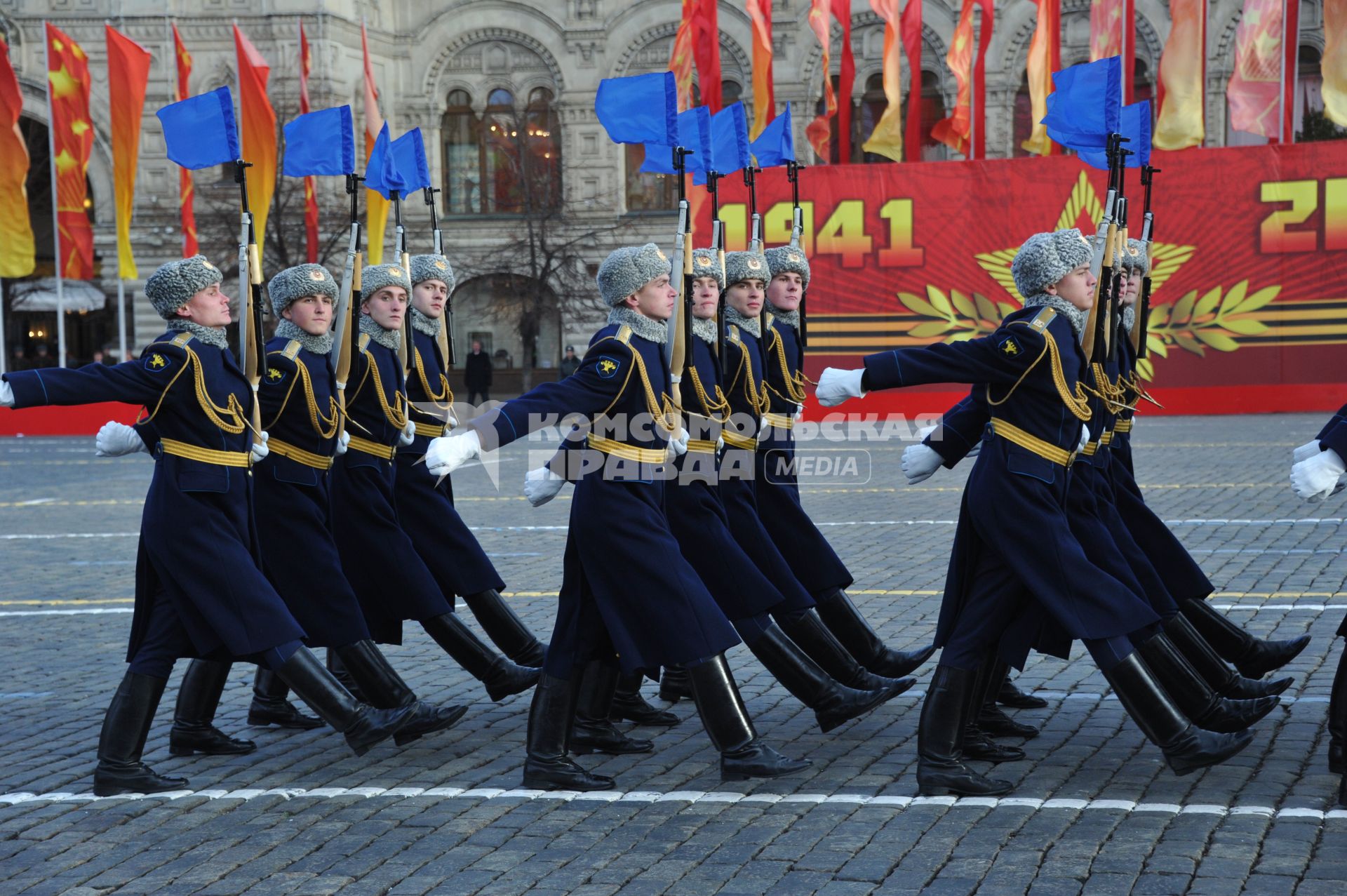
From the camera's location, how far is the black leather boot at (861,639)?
23.3 ft

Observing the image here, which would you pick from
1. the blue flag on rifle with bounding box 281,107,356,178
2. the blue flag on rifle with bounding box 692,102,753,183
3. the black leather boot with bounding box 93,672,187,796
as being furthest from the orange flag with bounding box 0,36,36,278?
the black leather boot with bounding box 93,672,187,796

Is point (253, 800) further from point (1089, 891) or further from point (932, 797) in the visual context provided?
point (1089, 891)

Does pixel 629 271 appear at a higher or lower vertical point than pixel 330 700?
higher

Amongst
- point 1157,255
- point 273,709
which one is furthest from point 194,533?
point 1157,255

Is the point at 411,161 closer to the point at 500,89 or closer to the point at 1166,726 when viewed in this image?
the point at 1166,726

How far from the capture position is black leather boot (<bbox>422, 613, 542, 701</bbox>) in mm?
6836

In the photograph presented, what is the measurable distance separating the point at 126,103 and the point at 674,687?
61.5 feet

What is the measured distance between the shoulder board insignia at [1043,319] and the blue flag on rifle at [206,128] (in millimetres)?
3386

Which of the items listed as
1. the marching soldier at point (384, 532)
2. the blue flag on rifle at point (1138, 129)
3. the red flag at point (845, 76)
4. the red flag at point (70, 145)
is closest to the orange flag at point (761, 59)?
the red flag at point (845, 76)

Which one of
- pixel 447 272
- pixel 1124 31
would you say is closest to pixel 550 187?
pixel 1124 31

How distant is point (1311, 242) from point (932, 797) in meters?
20.7

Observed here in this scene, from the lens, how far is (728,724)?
5668mm

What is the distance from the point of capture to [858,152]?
3978 centimetres

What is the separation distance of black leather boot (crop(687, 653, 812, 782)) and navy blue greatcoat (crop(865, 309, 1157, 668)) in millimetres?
725
